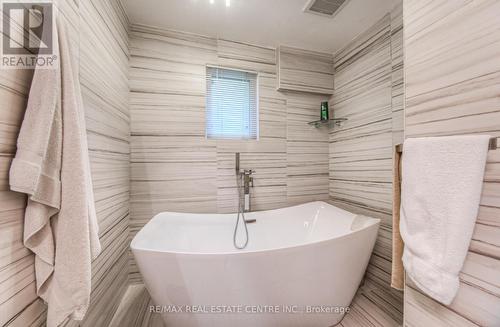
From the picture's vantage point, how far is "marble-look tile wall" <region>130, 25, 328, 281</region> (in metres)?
1.83

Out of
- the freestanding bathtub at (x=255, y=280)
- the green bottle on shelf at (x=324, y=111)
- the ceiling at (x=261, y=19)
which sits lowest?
the freestanding bathtub at (x=255, y=280)

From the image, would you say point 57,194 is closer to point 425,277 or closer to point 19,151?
point 19,151

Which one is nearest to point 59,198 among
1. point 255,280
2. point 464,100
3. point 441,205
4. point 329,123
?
point 255,280

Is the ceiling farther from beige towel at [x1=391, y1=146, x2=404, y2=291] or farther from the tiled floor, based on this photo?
the tiled floor

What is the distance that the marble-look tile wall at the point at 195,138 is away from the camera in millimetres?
1825

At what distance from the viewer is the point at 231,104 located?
6.85 feet

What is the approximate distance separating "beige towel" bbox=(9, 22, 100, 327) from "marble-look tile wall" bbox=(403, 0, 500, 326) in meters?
1.30

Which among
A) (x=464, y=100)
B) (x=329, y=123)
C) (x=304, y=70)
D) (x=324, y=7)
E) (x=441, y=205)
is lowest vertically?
(x=441, y=205)

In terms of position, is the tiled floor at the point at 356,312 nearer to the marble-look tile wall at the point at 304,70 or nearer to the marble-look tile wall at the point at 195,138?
the marble-look tile wall at the point at 195,138

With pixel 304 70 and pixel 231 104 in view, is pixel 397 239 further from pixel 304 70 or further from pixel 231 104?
pixel 304 70

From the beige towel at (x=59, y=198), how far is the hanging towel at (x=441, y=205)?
1208 millimetres

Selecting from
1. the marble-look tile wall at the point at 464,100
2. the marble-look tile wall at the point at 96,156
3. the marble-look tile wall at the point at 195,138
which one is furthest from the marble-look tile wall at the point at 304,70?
the marble-look tile wall at the point at 96,156

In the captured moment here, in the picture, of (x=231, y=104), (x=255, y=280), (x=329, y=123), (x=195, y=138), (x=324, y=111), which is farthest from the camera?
(x=329, y=123)

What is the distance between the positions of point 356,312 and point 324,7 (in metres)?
2.41
